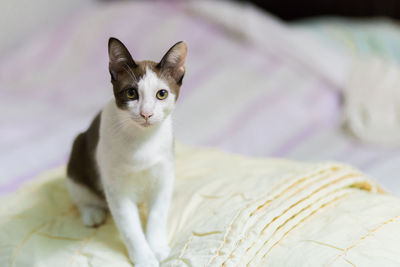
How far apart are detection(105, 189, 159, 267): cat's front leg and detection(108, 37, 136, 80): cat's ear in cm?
26

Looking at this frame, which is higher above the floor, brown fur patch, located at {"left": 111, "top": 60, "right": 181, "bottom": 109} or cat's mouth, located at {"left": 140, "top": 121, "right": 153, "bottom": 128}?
brown fur patch, located at {"left": 111, "top": 60, "right": 181, "bottom": 109}

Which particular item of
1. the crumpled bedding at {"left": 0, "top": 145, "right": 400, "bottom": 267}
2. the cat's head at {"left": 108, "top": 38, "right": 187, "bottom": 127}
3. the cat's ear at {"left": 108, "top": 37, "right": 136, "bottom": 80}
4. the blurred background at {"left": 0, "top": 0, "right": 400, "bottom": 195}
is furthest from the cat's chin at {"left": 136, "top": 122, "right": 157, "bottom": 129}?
the blurred background at {"left": 0, "top": 0, "right": 400, "bottom": 195}

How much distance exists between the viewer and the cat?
2.53 feet

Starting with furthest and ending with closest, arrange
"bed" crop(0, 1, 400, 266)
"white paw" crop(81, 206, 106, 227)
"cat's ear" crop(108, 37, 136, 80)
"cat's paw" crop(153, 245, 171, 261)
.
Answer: "bed" crop(0, 1, 400, 266) < "white paw" crop(81, 206, 106, 227) < "cat's paw" crop(153, 245, 171, 261) < "cat's ear" crop(108, 37, 136, 80)

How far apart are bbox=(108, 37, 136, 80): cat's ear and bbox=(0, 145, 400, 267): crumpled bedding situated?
367 mm

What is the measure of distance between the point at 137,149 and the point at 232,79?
48.1 inches

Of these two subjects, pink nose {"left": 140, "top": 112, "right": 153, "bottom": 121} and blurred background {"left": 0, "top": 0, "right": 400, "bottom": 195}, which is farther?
blurred background {"left": 0, "top": 0, "right": 400, "bottom": 195}

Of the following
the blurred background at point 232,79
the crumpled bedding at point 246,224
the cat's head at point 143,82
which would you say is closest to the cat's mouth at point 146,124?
the cat's head at point 143,82

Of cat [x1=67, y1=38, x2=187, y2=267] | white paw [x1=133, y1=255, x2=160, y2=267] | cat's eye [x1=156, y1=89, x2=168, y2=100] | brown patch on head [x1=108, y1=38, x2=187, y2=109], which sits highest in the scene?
brown patch on head [x1=108, y1=38, x2=187, y2=109]

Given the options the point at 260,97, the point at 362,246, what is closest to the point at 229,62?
the point at 260,97

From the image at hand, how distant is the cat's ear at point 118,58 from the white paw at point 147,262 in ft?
1.21

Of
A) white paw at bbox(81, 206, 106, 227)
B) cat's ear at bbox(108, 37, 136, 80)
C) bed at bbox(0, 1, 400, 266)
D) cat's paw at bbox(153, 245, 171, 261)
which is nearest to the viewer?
cat's ear at bbox(108, 37, 136, 80)

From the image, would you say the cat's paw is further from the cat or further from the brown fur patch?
the brown fur patch

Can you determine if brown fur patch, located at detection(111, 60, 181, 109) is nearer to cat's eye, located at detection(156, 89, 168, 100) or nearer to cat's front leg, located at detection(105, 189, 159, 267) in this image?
cat's eye, located at detection(156, 89, 168, 100)
